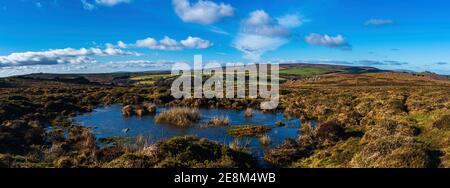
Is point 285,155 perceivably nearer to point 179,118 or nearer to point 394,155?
point 394,155

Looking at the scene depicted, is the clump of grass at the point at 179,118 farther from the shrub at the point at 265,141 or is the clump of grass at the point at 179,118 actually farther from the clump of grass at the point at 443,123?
the clump of grass at the point at 443,123

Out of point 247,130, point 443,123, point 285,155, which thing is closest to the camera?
point 285,155

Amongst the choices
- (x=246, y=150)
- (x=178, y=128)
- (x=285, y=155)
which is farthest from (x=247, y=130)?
(x=285, y=155)

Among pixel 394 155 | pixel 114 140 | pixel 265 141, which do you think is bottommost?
pixel 114 140

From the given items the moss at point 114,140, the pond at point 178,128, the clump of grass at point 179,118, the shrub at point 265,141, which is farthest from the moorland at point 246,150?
the pond at point 178,128

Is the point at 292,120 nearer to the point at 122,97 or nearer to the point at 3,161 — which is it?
the point at 3,161

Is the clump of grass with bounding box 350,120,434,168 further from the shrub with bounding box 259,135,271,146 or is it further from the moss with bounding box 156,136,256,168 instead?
the shrub with bounding box 259,135,271,146

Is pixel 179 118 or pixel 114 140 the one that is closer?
pixel 114 140
